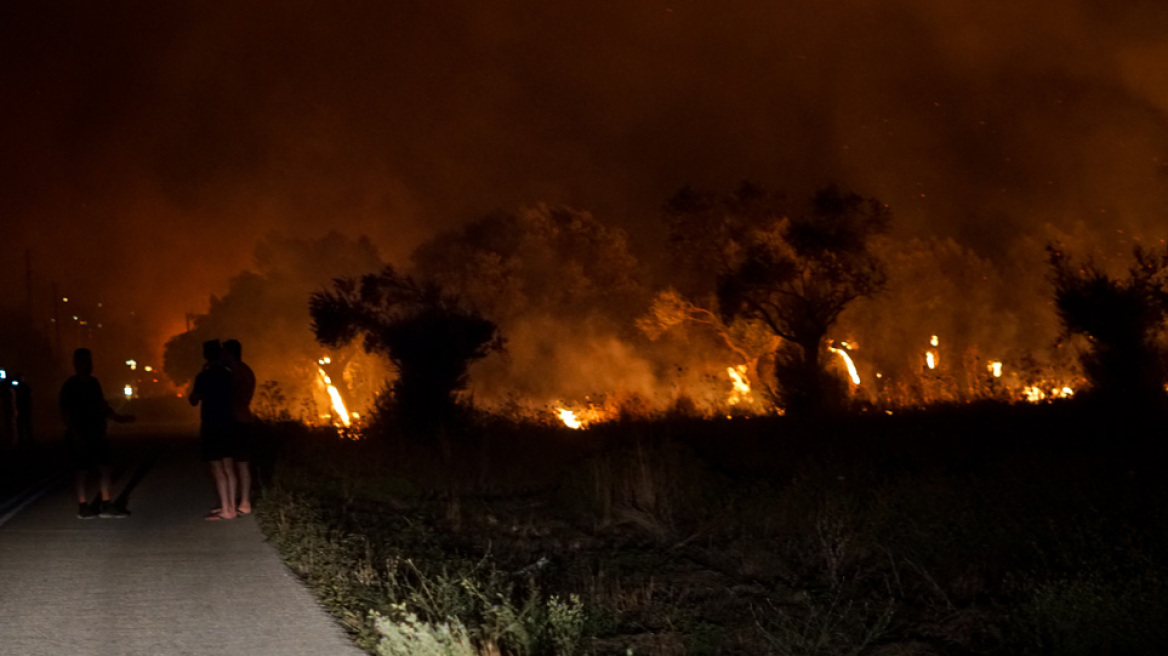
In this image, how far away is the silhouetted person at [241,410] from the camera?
40.9ft

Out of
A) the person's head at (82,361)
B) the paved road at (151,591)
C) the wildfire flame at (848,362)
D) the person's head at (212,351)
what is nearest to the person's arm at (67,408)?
the person's head at (82,361)

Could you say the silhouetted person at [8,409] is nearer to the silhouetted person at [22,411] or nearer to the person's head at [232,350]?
the silhouetted person at [22,411]

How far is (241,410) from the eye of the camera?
41.2 feet

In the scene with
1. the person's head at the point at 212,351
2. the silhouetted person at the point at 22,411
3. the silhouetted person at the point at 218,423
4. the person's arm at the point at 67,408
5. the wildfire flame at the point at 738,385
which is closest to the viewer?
the silhouetted person at the point at 218,423

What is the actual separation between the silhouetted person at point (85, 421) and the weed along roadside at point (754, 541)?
189cm

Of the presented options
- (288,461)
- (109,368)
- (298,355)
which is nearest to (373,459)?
(288,461)

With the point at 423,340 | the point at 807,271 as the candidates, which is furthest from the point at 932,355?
the point at 423,340

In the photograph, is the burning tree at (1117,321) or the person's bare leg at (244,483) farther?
the burning tree at (1117,321)

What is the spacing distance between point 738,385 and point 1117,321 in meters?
15.7

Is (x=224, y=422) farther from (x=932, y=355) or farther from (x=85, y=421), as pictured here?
(x=932, y=355)

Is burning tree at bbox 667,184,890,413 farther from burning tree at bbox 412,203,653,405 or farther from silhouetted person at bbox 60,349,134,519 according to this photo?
silhouetted person at bbox 60,349,134,519

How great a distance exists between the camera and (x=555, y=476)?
16828 millimetres

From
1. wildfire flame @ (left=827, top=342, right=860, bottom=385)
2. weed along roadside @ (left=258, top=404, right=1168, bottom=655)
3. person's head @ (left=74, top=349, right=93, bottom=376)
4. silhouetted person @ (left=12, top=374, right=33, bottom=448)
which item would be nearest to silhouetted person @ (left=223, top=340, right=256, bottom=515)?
weed along roadside @ (left=258, top=404, right=1168, bottom=655)

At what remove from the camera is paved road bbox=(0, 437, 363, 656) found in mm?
6922
